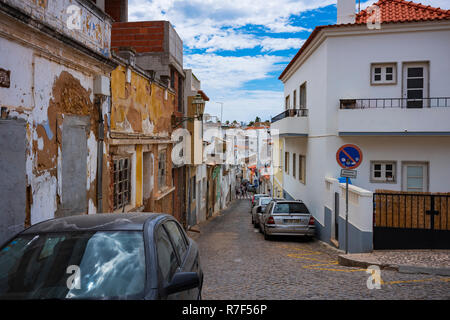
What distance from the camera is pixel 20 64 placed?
5.36 metres

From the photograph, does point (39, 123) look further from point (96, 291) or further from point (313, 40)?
point (313, 40)

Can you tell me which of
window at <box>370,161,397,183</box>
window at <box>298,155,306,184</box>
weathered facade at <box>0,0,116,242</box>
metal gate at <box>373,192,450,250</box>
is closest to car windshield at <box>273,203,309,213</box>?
window at <box>370,161,397,183</box>

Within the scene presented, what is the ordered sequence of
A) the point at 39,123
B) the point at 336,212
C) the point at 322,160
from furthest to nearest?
1. the point at 322,160
2. the point at 336,212
3. the point at 39,123

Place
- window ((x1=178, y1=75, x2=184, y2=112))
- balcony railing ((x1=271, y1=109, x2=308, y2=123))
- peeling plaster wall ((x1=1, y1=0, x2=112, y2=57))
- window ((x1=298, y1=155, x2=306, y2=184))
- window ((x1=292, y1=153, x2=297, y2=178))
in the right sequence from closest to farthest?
peeling plaster wall ((x1=1, y1=0, x2=112, y2=57)) → balcony railing ((x1=271, y1=109, x2=308, y2=123)) → window ((x1=178, y1=75, x2=184, y2=112)) → window ((x1=298, y1=155, x2=306, y2=184)) → window ((x1=292, y1=153, x2=297, y2=178))

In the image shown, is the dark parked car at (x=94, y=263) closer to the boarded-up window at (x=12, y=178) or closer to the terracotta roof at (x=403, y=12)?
the boarded-up window at (x=12, y=178)

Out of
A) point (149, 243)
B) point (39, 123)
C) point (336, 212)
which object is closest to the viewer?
point (149, 243)

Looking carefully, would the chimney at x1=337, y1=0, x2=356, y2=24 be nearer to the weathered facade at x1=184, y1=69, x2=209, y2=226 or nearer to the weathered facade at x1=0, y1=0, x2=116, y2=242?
the weathered facade at x1=184, y1=69, x2=209, y2=226

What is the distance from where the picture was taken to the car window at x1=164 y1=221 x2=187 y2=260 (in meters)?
4.48

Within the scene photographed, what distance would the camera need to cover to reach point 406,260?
837cm

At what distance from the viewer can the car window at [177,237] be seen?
14.7 ft

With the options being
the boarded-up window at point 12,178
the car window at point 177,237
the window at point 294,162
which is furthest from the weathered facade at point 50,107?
the window at point 294,162

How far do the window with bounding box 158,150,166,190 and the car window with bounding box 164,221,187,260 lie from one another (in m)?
9.37

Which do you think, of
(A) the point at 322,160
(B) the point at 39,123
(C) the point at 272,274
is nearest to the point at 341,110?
(A) the point at 322,160
